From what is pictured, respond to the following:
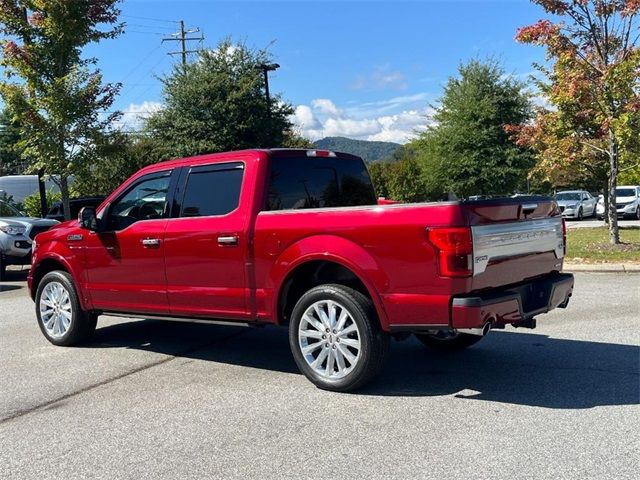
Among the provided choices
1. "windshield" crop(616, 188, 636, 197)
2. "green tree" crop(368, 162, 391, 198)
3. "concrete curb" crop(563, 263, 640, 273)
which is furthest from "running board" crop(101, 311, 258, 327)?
"green tree" crop(368, 162, 391, 198)

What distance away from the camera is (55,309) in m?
7.09

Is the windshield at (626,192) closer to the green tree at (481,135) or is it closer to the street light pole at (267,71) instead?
the green tree at (481,135)

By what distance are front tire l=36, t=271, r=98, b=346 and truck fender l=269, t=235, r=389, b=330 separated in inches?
110

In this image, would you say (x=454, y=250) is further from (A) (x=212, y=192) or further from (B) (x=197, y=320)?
(B) (x=197, y=320)

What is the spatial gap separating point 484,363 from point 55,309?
4.68m

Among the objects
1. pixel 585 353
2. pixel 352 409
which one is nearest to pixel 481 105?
pixel 585 353

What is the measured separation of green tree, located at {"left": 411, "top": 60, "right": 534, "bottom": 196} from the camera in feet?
77.1

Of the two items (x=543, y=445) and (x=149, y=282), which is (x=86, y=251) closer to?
(x=149, y=282)

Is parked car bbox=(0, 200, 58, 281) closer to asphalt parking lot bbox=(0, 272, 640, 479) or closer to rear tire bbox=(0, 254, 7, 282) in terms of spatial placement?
rear tire bbox=(0, 254, 7, 282)

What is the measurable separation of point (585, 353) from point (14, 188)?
26099 millimetres

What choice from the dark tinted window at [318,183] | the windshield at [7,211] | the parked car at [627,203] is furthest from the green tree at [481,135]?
the dark tinted window at [318,183]

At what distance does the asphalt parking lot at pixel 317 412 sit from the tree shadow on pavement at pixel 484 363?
0.02 meters

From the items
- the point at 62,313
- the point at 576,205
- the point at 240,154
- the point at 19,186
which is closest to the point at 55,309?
the point at 62,313

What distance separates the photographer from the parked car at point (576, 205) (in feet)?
100
